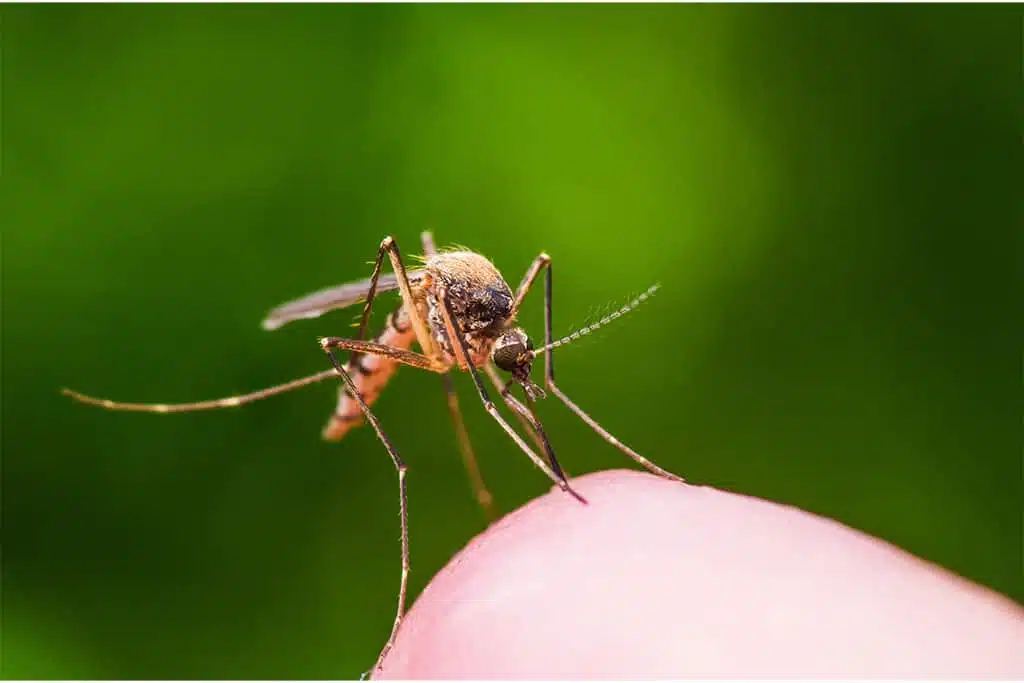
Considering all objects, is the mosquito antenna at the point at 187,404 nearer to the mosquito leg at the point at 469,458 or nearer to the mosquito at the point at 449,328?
the mosquito at the point at 449,328

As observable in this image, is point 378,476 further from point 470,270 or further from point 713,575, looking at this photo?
point 713,575

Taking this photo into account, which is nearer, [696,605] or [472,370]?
[696,605]

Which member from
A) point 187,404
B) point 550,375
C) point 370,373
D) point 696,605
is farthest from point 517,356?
point 696,605

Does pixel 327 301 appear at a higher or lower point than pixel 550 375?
higher

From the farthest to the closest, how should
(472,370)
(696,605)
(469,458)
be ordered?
1. (469,458)
2. (472,370)
3. (696,605)

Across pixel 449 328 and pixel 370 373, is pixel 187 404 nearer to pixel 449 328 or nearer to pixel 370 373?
pixel 370 373

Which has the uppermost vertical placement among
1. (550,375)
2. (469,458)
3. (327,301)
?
(327,301)

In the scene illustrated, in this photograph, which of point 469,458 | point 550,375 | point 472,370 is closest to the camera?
point 472,370

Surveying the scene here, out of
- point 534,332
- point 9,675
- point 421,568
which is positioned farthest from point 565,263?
point 9,675

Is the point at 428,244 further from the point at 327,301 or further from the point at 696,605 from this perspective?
the point at 696,605
